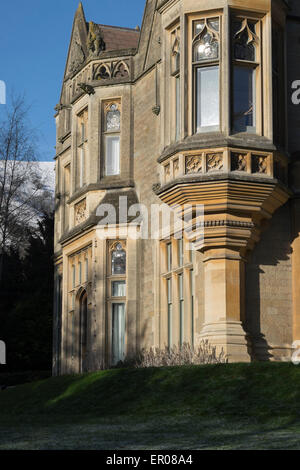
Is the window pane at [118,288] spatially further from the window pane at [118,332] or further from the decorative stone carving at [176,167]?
the decorative stone carving at [176,167]

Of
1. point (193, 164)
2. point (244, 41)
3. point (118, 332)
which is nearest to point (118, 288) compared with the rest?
point (118, 332)

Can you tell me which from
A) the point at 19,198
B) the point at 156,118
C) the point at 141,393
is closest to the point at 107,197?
the point at 156,118

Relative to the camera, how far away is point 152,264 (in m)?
18.3

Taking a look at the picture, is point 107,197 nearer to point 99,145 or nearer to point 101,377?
point 99,145

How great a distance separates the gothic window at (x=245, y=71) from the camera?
51.6 ft

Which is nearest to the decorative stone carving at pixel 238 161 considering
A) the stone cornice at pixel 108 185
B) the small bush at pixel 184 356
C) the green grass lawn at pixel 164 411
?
the small bush at pixel 184 356

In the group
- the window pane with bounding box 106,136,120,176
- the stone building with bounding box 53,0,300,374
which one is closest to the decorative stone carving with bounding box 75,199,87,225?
the stone building with bounding box 53,0,300,374

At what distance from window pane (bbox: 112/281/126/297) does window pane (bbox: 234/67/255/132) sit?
4.87 meters

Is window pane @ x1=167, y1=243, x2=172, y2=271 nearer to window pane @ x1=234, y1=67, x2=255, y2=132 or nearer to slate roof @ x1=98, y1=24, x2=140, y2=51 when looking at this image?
window pane @ x1=234, y1=67, x2=255, y2=132

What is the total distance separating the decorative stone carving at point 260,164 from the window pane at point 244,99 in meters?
0.57

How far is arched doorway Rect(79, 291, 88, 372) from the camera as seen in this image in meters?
20.2

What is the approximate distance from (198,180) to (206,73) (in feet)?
6.80

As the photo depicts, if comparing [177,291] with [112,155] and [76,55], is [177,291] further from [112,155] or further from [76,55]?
[76,55]

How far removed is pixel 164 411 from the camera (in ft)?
38.4
